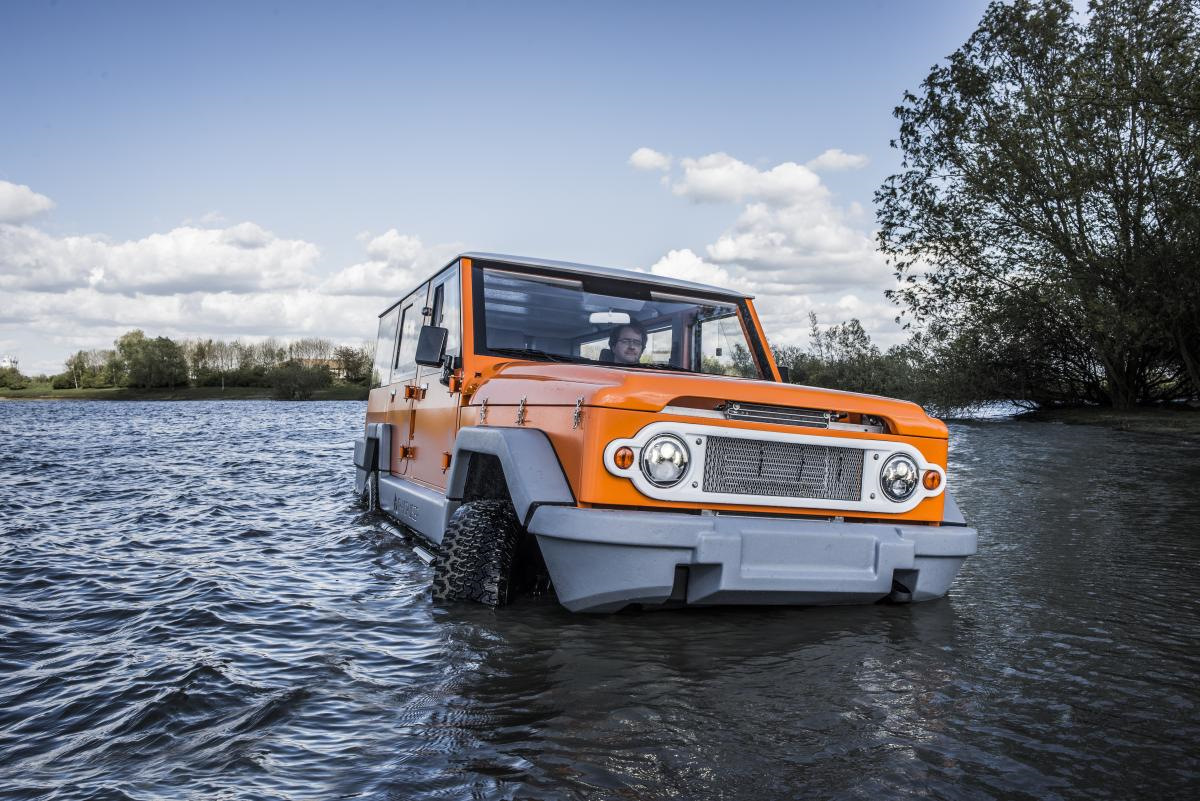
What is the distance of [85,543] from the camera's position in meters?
6.84

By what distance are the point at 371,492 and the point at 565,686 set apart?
5.10 m

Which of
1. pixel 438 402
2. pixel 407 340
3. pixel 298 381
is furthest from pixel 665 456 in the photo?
pixel 298 381

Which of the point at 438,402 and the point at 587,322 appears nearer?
the point at 587,322

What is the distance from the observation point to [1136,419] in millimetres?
23016

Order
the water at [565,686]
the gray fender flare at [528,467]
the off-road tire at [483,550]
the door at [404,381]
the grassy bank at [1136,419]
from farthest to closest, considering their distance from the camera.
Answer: the grassy bank at [1136,419], the door at [404,381], the off-road tire at [483,550], the gray fender flare at [528,467], the water at [565,686]

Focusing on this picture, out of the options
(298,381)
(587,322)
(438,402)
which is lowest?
(438,402)

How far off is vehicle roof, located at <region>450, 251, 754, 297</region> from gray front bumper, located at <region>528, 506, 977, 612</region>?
2101 millimetres

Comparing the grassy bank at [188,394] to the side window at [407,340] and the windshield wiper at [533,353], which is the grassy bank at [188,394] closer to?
the side window at [407,340]

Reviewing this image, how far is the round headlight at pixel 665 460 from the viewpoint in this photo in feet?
12.0

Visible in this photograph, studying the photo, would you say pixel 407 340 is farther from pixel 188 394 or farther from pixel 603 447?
pixel 188 394

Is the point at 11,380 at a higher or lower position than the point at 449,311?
lower

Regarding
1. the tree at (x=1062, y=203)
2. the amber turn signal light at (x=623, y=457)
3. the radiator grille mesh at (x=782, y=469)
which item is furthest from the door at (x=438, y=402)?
the tree at (x=1062, y=203)

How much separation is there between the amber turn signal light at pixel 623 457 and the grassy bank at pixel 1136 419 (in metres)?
19.4

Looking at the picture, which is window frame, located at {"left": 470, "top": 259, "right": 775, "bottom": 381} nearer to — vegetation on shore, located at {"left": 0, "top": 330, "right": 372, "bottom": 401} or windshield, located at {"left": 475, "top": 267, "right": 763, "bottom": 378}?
windshield, located at {"left": 475, "top": 267, "right": 763, "bottom": 378}
